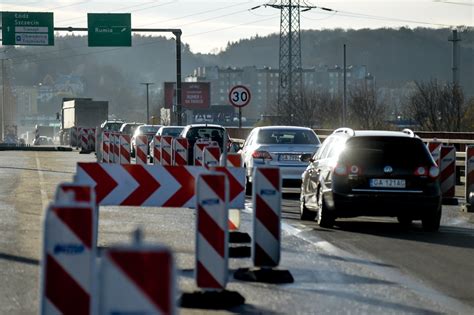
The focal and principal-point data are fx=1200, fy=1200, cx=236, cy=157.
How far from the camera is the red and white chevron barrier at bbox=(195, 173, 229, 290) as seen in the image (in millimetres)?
9766

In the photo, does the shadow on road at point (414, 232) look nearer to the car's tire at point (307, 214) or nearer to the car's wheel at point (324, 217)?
the car's wheel at point (324, 217)

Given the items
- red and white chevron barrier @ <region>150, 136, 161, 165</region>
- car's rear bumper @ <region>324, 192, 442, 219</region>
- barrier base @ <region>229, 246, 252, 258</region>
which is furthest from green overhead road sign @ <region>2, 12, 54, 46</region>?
barrier base @ <region>229, 246, 252, 258</region>

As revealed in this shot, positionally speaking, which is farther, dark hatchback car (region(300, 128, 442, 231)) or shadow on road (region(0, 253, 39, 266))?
dark hatchback car (region(300, 128, 442, 231))

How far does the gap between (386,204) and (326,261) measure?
383 cm

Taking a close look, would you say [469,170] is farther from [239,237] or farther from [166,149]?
[166,149]

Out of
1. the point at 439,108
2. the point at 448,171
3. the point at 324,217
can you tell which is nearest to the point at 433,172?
the point at 324,217

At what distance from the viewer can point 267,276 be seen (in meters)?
11.2

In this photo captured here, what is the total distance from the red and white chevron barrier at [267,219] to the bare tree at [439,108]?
2323 inches

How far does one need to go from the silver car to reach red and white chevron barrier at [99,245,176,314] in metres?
18.2

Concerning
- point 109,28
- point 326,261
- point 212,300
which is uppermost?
point 109,28

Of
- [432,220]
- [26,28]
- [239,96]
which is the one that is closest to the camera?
[432,220]

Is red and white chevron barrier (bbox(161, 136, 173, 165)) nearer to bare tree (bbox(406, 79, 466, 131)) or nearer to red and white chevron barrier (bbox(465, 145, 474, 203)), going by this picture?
red and white chevron barrier (bbox(465, 145, 474, 203))

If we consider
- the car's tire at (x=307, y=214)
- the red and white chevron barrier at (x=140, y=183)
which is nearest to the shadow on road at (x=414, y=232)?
the car's tire at (x=307, y=214)

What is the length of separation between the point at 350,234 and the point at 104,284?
442 inches
